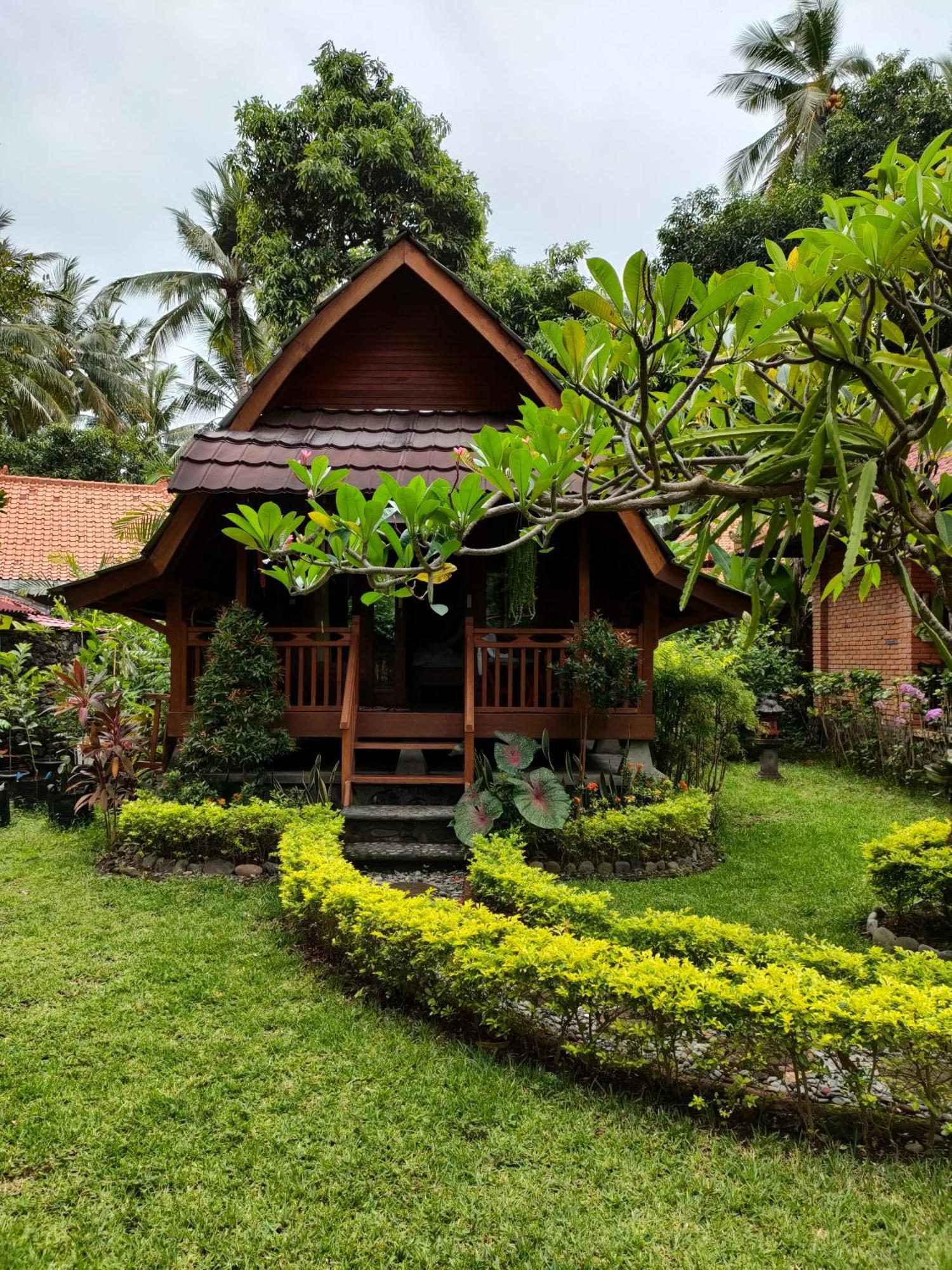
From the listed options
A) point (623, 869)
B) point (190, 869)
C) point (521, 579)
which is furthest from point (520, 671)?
point (190, 869)

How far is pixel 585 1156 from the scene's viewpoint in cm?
268

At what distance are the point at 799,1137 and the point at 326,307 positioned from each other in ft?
25.0

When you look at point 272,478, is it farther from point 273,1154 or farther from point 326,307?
point 273,1154

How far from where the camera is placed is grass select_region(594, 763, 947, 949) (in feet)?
17.4

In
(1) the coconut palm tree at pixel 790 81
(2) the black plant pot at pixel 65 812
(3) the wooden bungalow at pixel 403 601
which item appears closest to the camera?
(3) the wooden bungalow at pixel 403 601

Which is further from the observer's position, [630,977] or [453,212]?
[453,212]

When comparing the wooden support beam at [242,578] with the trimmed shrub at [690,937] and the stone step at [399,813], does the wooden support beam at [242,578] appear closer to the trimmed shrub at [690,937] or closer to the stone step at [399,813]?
the stone step at [399,813]

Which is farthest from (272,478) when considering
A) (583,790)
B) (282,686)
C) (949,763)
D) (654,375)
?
(949,763)

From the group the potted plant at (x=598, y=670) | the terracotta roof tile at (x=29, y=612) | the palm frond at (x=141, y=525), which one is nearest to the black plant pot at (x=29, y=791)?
the terracotta roof tile at (x=29, y=612)

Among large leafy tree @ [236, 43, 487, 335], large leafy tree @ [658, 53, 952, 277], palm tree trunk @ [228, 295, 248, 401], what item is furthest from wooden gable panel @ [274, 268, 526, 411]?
palm tree trunk @ [228, 295, 248, 401]

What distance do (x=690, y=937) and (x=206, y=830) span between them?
13.3 ft

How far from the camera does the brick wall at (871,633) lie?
10.8 m

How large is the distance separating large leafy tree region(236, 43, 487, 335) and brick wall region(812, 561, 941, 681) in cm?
1200

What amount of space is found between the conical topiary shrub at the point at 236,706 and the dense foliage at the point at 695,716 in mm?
4199
